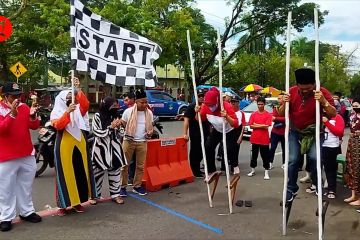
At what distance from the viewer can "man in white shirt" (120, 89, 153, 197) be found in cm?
671

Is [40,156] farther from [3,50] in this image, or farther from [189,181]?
[3,50]

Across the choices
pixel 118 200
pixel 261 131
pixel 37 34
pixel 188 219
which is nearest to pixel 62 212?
pixel 118 200

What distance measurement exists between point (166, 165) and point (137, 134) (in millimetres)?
1193

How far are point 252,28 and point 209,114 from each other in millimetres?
26073

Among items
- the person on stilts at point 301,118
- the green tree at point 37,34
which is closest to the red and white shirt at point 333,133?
the person on stilts at point 301,118

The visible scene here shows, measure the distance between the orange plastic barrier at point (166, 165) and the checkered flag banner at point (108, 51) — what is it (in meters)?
1.62

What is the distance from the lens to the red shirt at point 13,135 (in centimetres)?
493

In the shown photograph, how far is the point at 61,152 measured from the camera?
5508 millimetres

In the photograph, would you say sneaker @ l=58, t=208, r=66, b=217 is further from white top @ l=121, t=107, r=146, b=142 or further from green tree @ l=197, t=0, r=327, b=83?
green tree @ l=197, t=0, r=327, b=83

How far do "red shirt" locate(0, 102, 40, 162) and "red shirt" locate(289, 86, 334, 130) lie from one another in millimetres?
3356

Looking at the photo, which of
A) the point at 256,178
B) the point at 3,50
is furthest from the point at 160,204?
the point at 3,50

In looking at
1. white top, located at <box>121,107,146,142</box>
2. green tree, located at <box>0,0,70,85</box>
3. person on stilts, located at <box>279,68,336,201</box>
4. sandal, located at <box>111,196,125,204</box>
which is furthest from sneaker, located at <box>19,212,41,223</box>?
green tree, located at <box>0,0,70,85</box>

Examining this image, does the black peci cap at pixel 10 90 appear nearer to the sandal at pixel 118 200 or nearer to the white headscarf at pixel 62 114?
the white headscarf at pixel 62 114

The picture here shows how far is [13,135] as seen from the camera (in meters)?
5.02
